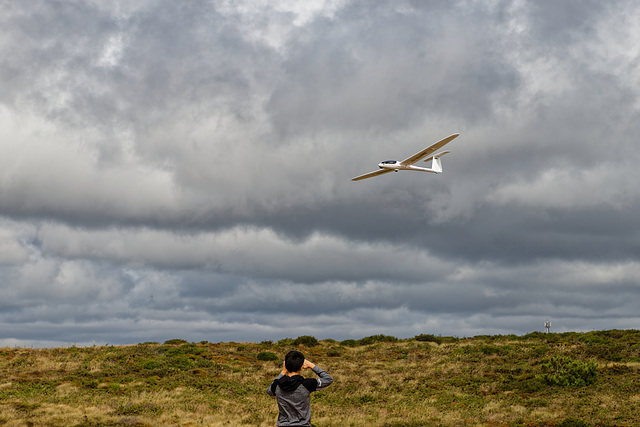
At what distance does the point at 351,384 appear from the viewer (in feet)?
113

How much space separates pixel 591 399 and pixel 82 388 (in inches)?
1022

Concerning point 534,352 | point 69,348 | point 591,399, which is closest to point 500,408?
point 591,399

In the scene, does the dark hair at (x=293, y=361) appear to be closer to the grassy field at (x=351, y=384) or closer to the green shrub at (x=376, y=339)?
the grassy field at (x=351, y=384)

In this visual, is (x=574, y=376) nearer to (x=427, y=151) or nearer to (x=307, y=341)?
(x=427, y=151)

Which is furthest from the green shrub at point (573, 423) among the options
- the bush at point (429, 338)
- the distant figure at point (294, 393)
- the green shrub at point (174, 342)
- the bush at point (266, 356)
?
the green shrub at point (174, 342)

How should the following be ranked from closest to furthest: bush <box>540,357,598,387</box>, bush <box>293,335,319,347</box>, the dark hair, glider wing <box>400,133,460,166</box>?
the dark hair → bush <box>540,357,598,387</box> → glider wing <box>400,133,460,166</box> → bush <box>293,335,319,347</box>

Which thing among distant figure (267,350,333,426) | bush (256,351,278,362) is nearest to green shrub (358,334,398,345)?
bush (256,351,278,362)

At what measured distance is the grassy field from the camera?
25.7 meters

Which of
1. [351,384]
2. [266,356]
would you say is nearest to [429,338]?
[266,356]

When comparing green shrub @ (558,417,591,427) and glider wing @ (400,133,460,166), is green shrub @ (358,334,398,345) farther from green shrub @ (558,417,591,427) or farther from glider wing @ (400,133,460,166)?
green shrub @ (558,417,591,427)

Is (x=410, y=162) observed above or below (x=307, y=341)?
above

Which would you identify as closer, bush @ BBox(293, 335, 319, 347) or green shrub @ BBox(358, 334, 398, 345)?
bush @ BBox(293, 335, 319, 347)

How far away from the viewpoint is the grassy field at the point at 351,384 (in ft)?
84.3

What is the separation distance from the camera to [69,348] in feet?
146
